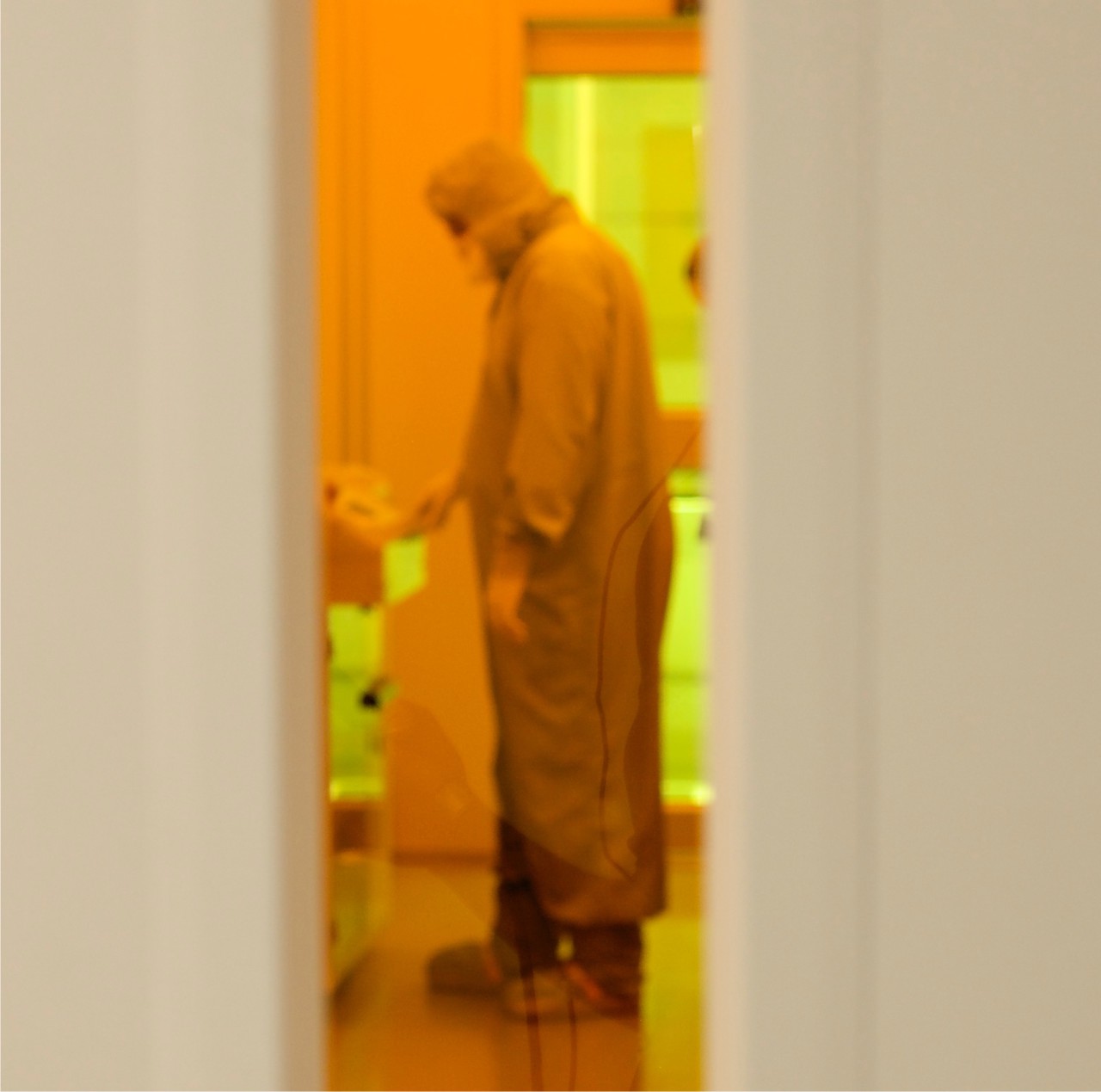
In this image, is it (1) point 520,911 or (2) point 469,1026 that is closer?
(1) point 520,911

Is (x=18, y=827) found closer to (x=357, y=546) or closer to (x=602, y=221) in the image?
(x=357, y=546)

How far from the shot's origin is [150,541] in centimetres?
86

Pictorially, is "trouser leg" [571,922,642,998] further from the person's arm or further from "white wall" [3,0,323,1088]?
"white wall" [3,0,323,1088]

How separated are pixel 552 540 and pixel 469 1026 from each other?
0.79m

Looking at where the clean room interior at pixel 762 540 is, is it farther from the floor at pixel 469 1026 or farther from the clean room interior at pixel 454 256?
the clean room interior at pixel 454 256

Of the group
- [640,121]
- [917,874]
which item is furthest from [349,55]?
[917,874]

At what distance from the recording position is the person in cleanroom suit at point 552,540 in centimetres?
197

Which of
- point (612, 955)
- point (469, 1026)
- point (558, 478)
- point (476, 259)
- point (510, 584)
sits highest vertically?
point (476, 259)

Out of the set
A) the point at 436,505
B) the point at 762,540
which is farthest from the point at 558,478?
the point at 762,540

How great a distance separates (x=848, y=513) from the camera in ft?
2.78

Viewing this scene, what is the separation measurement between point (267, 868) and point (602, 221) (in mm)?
2973

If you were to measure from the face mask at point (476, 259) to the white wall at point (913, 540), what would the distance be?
160 cm

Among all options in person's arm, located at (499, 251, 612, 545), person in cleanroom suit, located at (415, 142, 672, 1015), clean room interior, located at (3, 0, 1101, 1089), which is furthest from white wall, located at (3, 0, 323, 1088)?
person's arm, located at (499, 251, 612, 545)

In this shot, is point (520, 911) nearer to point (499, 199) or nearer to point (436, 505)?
point (436, 505)
